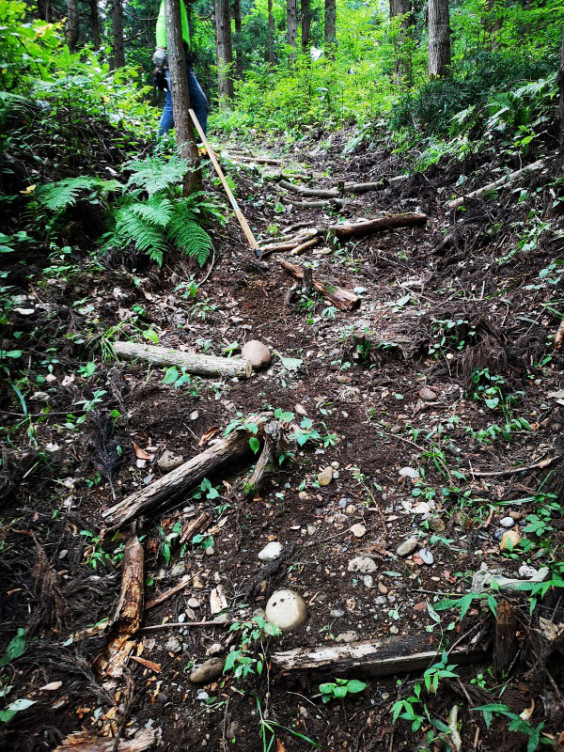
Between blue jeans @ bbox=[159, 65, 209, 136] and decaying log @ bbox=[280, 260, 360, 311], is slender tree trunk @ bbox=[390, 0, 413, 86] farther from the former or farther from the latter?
decaying log @ bbox=[280, 260, 360, 311]

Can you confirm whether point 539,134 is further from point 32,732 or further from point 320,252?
point 32,732

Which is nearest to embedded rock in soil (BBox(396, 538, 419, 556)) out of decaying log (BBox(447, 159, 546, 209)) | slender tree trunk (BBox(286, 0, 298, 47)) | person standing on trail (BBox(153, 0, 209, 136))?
decaying log (BBox(447, 159, 546, 209))

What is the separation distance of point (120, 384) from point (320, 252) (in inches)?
125

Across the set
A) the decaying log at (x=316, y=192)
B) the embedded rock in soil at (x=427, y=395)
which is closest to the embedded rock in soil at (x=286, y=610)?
the embedded rock in soil at (x=427, y=395)

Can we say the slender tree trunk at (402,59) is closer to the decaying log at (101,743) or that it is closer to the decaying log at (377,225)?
the decaying log at (377,225)

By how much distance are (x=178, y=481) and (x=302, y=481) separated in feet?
2.67

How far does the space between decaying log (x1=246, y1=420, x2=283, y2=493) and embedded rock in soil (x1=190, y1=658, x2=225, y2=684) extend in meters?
0.96

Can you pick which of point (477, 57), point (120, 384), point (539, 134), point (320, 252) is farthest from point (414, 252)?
point (477, 57)

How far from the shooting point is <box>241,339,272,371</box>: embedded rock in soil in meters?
3.57

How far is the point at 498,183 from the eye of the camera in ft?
15.4

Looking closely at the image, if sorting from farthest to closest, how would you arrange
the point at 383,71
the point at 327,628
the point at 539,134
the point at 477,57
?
the point at 383,71
the point at 477,57
the point at 539,134
the point at 327,628

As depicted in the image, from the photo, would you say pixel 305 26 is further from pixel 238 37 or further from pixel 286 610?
pixel 286 610

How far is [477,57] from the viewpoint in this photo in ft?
20.9

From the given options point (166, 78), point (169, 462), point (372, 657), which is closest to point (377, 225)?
point (166, 78)
